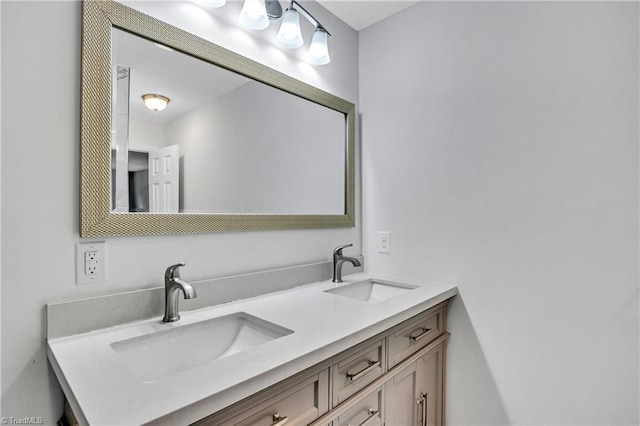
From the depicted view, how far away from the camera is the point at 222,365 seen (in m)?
0.76

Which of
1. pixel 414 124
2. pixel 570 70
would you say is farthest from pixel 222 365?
pixel 570 70

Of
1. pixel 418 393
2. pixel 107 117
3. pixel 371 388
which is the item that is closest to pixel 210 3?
pixel 107 117

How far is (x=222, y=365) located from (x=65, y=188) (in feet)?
2.27

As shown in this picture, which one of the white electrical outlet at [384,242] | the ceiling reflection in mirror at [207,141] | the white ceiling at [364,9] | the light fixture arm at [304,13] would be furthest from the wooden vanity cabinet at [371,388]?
the white ceiling at [364,9]

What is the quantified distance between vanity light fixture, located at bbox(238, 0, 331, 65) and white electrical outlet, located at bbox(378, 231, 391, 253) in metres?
0.97

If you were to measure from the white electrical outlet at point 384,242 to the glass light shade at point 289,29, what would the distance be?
109 cm

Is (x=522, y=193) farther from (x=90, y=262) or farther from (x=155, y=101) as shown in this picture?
(x=90, y=262)

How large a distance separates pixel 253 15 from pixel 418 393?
1.71 metres

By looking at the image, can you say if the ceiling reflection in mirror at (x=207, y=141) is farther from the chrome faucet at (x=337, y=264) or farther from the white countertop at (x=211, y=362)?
the white countertop at (x=211, y=362)

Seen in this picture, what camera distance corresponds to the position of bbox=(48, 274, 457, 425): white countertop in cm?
62

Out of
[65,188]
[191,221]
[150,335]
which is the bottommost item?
[150,335]

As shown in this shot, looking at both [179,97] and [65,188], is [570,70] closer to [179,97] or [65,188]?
[179,97]

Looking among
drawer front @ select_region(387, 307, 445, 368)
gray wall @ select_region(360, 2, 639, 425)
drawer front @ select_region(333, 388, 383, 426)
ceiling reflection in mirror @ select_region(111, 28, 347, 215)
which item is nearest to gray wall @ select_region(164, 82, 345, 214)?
ceiling reflection in mirror @ select_region(111, 28, 347, 215)

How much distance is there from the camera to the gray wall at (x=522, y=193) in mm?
1186
